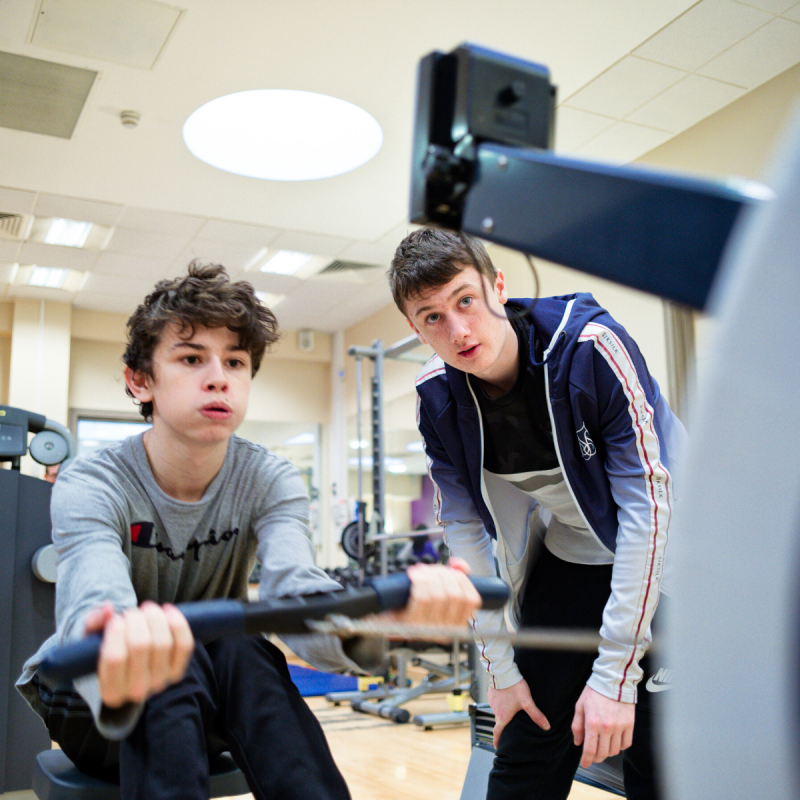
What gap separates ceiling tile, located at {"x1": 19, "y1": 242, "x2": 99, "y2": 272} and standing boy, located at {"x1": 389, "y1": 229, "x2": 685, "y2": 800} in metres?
4.79

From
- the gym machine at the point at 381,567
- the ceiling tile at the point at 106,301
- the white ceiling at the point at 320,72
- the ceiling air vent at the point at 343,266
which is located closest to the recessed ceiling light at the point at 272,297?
the ceiling air vent at the point at 343,266

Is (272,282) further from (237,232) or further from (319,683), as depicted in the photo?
(319,683)

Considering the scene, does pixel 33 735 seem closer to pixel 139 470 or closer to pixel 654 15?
pixel 139 470

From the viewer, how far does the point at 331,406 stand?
7867mm

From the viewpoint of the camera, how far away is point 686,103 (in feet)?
12.1

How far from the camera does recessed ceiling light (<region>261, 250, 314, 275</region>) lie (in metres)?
5.75

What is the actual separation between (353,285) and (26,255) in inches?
96.6

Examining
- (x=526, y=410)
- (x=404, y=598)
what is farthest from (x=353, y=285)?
(x=404, y=598)

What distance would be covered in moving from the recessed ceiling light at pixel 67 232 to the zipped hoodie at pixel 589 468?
4.40 m

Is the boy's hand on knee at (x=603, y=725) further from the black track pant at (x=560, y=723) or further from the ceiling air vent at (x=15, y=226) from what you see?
the ceiling air vent at (x=15, y=226)

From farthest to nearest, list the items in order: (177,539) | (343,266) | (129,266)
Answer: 1. (343,266)
2. (129,266)
3. (177,539)

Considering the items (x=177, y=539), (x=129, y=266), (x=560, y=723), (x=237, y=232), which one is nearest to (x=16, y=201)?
(x=129, y=266)

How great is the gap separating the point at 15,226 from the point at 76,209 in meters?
0.62

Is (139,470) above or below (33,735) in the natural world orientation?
above
